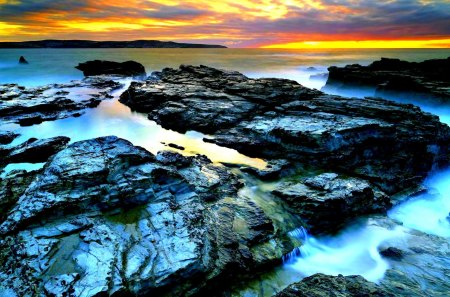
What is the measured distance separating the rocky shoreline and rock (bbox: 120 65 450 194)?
0.09 m

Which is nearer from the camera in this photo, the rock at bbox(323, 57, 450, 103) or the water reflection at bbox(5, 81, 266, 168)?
the water reflection at bbox(5, 81, 266, 168)

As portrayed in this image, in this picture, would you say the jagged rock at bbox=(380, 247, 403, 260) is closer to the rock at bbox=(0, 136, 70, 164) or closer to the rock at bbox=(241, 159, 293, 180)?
the rock at bbox=(241, 159, 293, 180)

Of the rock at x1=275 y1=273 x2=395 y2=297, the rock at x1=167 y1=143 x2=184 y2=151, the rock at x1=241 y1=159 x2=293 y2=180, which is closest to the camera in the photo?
the rock at x1=275 y1=273 x2=395 y2=297

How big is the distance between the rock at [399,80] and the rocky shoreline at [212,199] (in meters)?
16.9

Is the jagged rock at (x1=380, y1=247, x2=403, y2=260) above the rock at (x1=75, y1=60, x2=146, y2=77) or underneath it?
underneath

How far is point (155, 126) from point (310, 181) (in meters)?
15.4

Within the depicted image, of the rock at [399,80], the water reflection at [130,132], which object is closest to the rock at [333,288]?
the water reflection at [130,132]

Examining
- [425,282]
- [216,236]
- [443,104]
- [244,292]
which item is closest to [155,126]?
[216,236]

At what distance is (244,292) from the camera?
9.30m

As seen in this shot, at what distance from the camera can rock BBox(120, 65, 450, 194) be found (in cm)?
1742

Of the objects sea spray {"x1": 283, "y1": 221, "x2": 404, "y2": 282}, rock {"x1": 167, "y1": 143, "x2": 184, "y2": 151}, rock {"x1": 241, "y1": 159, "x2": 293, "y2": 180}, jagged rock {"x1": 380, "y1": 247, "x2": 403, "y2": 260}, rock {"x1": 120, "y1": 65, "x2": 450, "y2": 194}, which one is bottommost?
sea spray {"x1": 283, "y1": 221, "x2": 404, "y2": 282}

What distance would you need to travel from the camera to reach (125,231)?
959cm

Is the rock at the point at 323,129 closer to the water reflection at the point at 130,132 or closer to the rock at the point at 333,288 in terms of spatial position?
the water reflection at the point at 130,132

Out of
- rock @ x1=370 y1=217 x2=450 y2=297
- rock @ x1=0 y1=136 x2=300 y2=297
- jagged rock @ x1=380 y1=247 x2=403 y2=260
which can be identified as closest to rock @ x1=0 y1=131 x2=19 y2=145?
rock @ x1=0 y1=136 x2=300 y2=297
